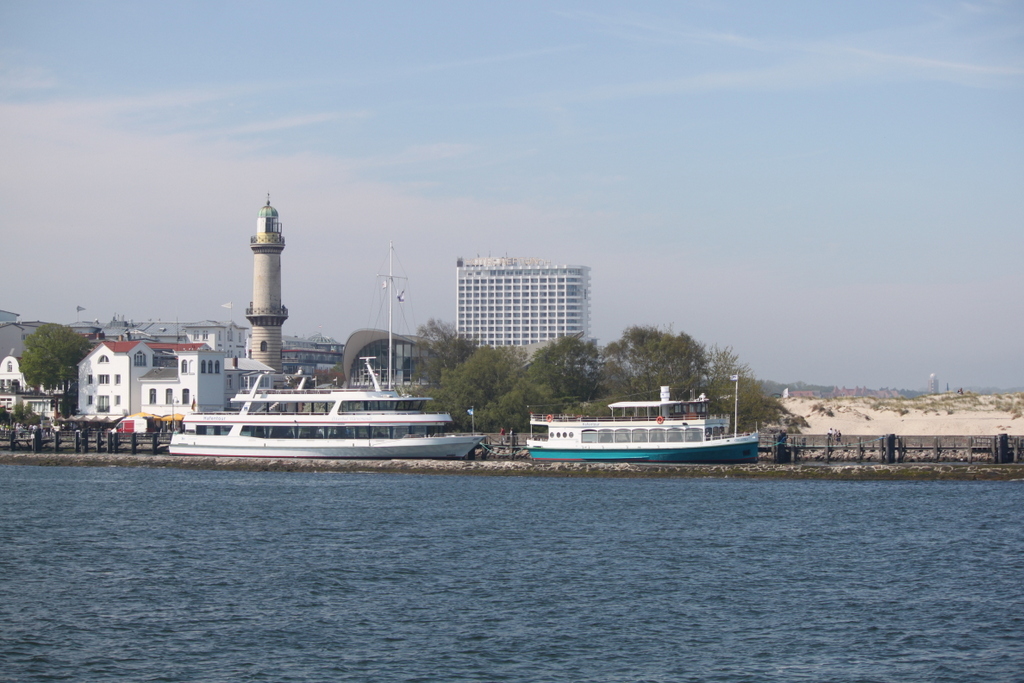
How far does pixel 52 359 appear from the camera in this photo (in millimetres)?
90812

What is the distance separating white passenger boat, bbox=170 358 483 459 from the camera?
203ft

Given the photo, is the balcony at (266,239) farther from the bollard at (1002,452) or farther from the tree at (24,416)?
the bollard at (1002,452)

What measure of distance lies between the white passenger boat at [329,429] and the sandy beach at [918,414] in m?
32.1

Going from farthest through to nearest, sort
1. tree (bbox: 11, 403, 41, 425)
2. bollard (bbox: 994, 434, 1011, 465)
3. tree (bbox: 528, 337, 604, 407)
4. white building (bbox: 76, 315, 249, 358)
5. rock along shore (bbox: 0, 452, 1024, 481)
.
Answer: white building (bbox: 76, 315, 249, 358) < tree (bbox: 11, 403, 41, 425) < tree (bbox: 528, 337, 604, 407) < bollard (bbox: 994, 434, 1011, 465) < rock along shore (bbox: 0, 452, 1024, 481)

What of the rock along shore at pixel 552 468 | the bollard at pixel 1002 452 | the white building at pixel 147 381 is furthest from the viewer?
the white building at pixel 147 381

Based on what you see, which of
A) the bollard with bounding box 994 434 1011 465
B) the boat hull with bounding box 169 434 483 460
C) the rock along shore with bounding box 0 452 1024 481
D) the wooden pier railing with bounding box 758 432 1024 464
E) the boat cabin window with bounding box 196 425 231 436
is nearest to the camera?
the rock along shore with bounding box 0 452 1024 481

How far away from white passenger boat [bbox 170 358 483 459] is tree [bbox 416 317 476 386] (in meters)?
24.9

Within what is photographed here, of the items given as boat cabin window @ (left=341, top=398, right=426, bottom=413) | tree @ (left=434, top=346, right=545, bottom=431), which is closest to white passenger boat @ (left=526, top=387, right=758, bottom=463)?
boat cabin window @ (left=341, top=398, right=426, bottom=413)

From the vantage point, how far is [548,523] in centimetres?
3994

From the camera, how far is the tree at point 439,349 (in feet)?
298

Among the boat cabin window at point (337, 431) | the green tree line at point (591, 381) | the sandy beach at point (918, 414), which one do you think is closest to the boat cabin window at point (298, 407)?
the boat cabin window at point (337, 431)

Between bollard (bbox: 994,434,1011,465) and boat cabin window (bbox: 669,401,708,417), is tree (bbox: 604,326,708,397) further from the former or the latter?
bollard (bbox: 994,434,1011,465)

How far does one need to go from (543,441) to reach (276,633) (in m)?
37.8

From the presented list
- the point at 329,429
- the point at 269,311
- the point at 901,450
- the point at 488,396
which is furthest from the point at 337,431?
the point at 269,311
